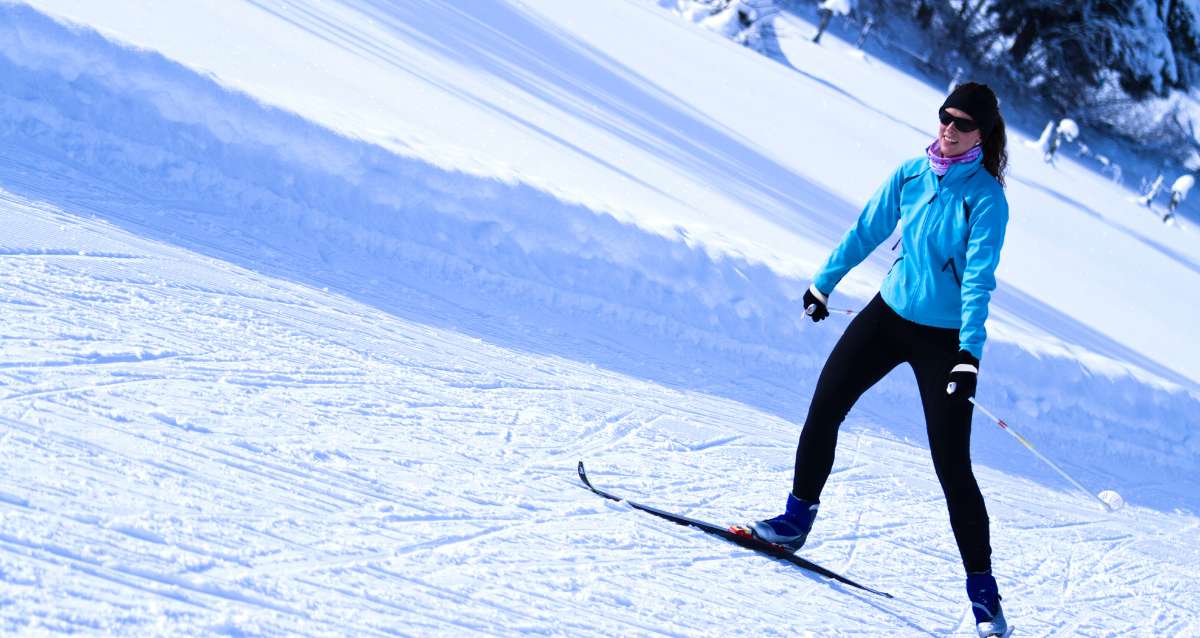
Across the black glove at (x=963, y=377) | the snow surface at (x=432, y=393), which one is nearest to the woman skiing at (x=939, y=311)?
the black glove at (x=963, y=377)

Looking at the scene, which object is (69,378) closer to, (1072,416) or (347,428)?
(347,428)

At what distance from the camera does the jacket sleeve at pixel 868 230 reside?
3.31 m

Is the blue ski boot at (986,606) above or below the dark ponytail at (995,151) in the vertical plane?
below

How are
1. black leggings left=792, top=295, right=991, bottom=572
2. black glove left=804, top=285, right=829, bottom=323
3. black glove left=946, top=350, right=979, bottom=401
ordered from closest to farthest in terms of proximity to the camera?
black glove left=946, top=350, right=979, bottom=401, black leggings left=792, top=295, right=991, bottom=572, black glove left=804, top=285, right=829, bottom=323

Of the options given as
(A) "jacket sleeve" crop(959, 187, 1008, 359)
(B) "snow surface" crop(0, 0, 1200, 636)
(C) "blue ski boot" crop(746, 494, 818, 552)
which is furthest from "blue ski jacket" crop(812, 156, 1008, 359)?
(B) "snow surface" crop(0, 0, 1200, 636)

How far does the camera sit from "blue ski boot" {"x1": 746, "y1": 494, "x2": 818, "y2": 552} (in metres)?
3.48

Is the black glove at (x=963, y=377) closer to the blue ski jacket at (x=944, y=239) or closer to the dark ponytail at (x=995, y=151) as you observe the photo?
the blue ski jacket at (x=944, y=239)

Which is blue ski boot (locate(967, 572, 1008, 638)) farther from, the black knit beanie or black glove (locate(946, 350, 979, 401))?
the black knit beanie

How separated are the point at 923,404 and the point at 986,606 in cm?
61

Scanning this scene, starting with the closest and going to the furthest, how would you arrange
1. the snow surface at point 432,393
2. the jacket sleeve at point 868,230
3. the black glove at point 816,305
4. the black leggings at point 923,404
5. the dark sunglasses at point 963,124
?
the snow surface at point 432,393 < the dark sunglasses at point 963,124 < the black leggings at point 923,404 < the jacket sleeve at point 868,230 < the black glove at point 816,305

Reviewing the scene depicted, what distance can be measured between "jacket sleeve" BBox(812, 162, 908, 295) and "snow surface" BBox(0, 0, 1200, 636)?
903 mm

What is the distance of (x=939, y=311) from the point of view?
124 inches

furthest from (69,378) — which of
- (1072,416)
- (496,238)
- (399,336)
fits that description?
(1072,416)

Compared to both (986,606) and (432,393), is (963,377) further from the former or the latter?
(432,393)
